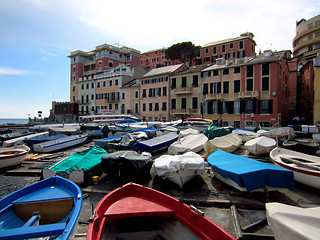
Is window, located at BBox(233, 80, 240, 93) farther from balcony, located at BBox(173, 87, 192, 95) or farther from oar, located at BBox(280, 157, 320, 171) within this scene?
oar, located at BBox(280, 157, 320, 171)

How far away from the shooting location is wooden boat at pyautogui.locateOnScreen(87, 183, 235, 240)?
4.14m

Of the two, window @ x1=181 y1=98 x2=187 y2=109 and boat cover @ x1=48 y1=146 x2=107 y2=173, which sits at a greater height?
window @ x1=181 y1=98 x2=187 y2=109

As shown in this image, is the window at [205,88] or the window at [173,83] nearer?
the window at [205,88]

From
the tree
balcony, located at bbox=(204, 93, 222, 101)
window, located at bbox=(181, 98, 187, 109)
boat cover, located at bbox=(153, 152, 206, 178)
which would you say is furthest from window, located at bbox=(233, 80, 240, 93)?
boat cover, located at bbox=(153, 152, 206, 178)

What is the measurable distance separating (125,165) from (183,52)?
48939mm

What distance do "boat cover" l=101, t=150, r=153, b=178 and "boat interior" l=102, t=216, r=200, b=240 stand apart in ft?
11.0

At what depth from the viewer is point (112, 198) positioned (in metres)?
5.15

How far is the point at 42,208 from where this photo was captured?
486 centimetres

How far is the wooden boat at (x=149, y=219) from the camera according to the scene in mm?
4141

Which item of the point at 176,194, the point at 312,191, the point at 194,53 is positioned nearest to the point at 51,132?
the point at 176,194

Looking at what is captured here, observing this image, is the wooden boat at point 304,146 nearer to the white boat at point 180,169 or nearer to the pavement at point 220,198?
the pavement at point 220,198

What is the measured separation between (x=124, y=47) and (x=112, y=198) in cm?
6353

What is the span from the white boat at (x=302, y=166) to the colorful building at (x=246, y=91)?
17.5 metres

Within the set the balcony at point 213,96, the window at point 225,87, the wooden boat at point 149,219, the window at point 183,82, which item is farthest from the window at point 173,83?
the wooden boat at point 149,219
